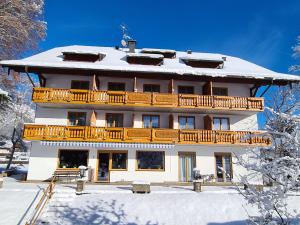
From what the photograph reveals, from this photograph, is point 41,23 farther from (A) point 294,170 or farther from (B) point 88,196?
(A) point 294,170

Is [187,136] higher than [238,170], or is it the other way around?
[187,136]

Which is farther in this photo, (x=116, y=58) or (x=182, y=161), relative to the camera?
(x=116, y=58)

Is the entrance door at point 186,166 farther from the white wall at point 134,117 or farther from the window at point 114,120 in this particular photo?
the window at point 114,120

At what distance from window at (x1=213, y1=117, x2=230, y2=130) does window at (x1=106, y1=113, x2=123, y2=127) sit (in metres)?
7.53

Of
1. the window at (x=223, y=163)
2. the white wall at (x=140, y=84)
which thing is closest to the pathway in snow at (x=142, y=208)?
the window at (x=223, y=163)

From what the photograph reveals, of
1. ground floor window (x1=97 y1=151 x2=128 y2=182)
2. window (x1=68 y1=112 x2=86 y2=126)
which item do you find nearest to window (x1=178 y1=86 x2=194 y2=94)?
ground floor window (x1=97 y1=151 x2=128 y2=182)

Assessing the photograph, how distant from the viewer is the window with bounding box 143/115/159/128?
21.2 m

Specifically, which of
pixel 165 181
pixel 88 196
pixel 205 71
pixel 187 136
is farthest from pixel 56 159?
pixel 205 71

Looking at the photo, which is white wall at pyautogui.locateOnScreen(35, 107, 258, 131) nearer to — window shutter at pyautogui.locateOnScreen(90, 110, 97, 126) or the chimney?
window shutter at pyautogui.locateOnScreen(90, 110, 97, 126)

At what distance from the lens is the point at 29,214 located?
11.5 m

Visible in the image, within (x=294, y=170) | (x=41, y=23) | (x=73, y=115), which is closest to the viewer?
(x=294, y=170)

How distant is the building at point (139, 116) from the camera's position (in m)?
19.2

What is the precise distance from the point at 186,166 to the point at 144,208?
330 inches

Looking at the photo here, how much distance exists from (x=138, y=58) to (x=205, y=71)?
564 centimetres
